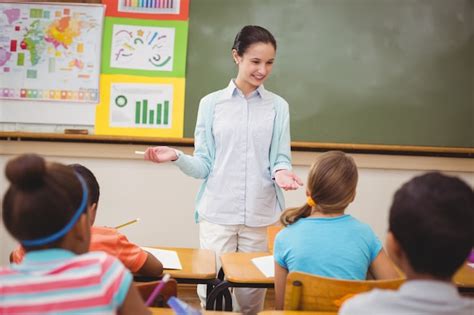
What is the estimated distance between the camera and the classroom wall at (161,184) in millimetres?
3699

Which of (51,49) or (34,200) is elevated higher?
(51,49)

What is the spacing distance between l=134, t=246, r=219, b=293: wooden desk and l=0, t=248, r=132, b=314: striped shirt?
36.0 inches

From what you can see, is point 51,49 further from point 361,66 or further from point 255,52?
point 361,66

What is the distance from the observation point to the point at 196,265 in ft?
7.35

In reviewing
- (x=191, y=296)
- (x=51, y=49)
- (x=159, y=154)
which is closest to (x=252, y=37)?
(x=159, y=154)

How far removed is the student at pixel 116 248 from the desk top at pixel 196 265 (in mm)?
108

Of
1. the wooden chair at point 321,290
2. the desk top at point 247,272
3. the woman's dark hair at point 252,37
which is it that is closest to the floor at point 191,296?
the desk top at point 247,272

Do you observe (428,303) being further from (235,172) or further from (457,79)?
(457,79)

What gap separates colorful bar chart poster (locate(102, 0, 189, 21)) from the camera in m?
3.67

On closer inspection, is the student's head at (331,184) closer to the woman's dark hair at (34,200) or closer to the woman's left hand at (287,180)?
the woman's left hand at (287,180)

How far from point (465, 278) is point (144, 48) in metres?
2.47

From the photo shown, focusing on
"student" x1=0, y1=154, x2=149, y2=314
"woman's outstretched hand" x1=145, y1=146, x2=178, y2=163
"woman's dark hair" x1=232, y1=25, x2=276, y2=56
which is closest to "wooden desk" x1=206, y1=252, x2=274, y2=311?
"woman's outstretched hand" x1=145, y1=146, x2=178, y2=163

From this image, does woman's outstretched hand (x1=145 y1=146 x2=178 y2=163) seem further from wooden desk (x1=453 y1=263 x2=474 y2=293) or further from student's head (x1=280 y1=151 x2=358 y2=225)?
wooden desk (x1=453 y1=263 x2=474 y2=293)

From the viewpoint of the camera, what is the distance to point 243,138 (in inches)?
105
